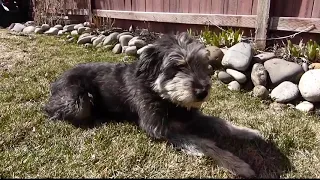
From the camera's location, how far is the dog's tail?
10.1 ft

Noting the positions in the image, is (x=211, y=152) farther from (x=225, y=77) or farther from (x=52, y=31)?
(x=52, y=31)

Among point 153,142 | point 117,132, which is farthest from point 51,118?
point 153,142

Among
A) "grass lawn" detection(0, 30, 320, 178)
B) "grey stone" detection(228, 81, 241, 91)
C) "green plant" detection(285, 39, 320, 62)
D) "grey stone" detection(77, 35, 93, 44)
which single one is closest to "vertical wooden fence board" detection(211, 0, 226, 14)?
"green plant" detection(285, 39, 320, 62)

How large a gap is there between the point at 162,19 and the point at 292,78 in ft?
14.8

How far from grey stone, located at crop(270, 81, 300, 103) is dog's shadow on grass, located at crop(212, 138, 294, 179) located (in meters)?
1.51

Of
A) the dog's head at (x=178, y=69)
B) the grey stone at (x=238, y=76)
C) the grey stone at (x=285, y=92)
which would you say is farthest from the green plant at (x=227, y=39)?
the dog's head at (x=178, y=69)

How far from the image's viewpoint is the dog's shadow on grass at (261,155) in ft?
10.4

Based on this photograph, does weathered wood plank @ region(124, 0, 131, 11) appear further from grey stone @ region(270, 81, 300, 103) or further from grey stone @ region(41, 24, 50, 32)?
grey stone @ region(270, 81, 300, 103)

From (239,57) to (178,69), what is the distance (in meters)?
2.60

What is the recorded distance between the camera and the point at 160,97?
3.70 metres

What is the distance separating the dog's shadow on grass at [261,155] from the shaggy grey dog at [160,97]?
0.12 metres

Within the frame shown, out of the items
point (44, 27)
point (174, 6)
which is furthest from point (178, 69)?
point (44, 27)

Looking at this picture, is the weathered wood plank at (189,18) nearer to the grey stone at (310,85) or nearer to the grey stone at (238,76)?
the grey stone at (238,76)

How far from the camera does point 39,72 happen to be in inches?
263
